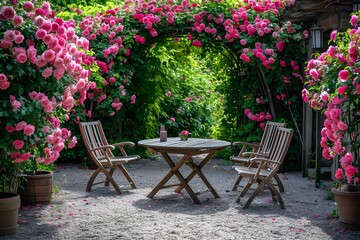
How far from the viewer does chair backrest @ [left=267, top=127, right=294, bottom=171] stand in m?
6.62

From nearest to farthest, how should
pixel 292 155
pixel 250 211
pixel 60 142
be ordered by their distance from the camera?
pixel 60 142 → pixel 250 211 → pixel 292 155

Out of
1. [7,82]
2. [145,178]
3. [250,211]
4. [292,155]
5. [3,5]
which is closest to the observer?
[7,82]

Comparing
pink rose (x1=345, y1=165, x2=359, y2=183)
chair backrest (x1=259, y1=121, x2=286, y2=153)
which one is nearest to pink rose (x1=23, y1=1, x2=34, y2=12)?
pink rose (x1=345, y1=165, x2=359, y2=183)

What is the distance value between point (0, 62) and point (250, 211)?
295cm

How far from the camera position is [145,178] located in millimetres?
8867

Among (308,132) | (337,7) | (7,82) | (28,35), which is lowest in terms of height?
(308,132)

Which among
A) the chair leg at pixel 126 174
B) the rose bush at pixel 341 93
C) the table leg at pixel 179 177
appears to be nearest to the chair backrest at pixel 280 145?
the rose bush at pixel 341 93

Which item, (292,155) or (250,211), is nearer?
(250,211)

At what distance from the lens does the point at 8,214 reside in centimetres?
517

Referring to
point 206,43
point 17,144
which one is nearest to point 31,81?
point 17,144

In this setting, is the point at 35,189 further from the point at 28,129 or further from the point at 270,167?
the point at 270,167

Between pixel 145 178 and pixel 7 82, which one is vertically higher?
pixel 7 82

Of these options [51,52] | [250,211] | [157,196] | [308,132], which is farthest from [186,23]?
[51,52]

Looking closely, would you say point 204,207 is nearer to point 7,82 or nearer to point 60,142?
point 60,142
